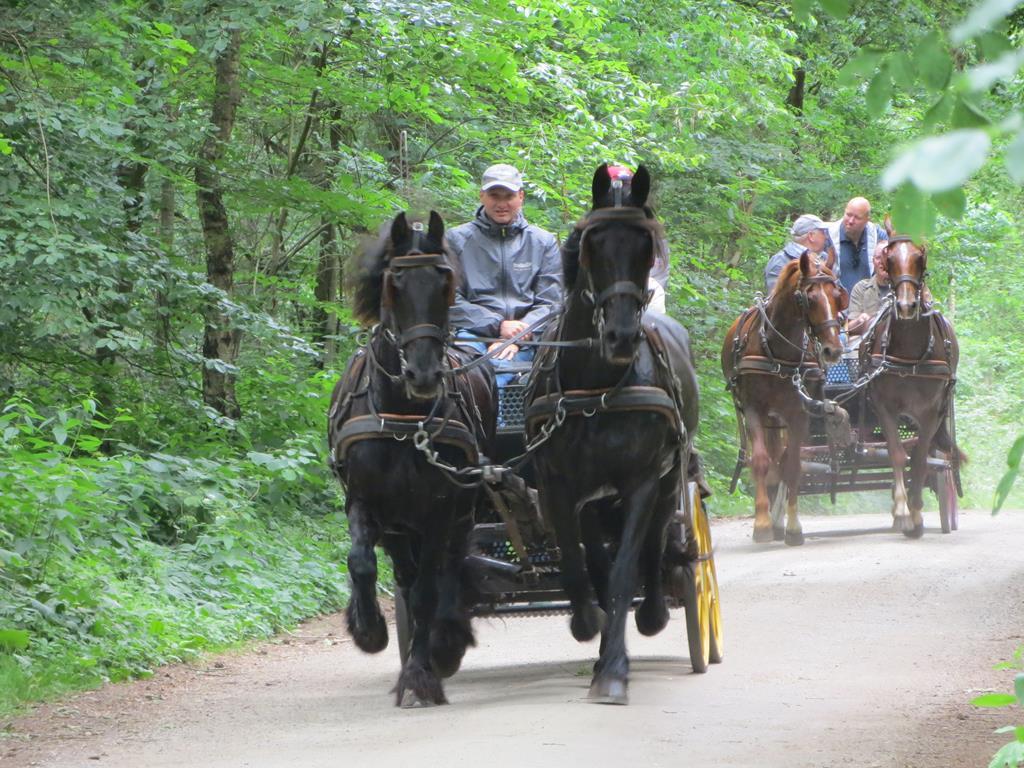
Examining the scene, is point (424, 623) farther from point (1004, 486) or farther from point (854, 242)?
point (854, 242)

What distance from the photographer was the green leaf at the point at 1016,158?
5.43ft

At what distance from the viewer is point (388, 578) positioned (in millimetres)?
12844

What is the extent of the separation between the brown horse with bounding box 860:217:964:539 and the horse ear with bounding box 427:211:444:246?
783cm

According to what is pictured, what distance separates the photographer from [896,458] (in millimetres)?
14742

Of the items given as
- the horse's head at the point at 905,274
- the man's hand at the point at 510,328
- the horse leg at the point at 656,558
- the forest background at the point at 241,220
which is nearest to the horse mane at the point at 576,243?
the man's hand at the point at 510,328

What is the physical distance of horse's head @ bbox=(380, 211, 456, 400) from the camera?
6.62 m

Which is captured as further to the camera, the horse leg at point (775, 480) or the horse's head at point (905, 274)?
the horse leg at point (775, 480)

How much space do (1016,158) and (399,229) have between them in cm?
536

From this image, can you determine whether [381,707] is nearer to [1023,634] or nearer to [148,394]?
[1023,634]

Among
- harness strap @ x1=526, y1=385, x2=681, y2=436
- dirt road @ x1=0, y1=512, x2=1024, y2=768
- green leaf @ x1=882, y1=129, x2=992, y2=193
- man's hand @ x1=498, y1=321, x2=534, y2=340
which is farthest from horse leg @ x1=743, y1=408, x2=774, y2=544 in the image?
green leaf @ x1=882, y1=129, x2=992, y2=193

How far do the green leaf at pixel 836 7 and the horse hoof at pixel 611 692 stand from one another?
14.2ft

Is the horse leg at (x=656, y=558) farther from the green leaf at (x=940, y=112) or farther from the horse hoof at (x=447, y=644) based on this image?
the green leaf at (x=940, y=112)

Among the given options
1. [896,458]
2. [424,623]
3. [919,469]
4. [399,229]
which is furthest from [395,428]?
[919,469]

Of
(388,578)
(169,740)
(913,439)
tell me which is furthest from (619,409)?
(913,439)
